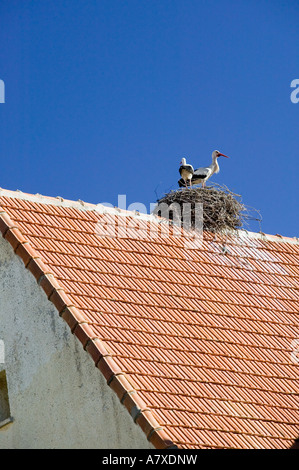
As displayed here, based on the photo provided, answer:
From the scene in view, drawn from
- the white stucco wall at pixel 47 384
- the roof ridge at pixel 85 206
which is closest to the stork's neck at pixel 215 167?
the roof ridge at pixel 85 206

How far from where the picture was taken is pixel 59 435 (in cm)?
1170

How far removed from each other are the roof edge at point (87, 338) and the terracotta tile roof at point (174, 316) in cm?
1

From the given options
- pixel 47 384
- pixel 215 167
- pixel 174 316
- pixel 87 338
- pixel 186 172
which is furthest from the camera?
pixel 215 167

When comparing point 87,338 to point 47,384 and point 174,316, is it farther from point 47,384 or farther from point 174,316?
point 174,316

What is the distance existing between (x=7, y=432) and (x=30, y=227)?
265 cm

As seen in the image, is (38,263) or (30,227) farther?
(30,227)

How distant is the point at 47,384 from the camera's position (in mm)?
12000

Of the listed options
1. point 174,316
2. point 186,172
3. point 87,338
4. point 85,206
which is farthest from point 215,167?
point 87,338

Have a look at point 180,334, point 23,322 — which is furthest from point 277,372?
point 23,322

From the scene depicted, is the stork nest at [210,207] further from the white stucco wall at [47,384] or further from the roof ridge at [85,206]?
the white stucco wall at [47,384]

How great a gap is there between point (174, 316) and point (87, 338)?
172 cm

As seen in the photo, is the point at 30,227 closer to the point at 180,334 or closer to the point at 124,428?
the point at 180,334

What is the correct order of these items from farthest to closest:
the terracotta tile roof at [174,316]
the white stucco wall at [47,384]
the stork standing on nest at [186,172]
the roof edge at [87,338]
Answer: the stork standing on nest at [186,172]
the terracotta tile roof at [174,316]
the white stucco wall at [47,384]
the roof edge at [87,338]

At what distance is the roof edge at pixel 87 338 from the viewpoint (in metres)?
10.9
